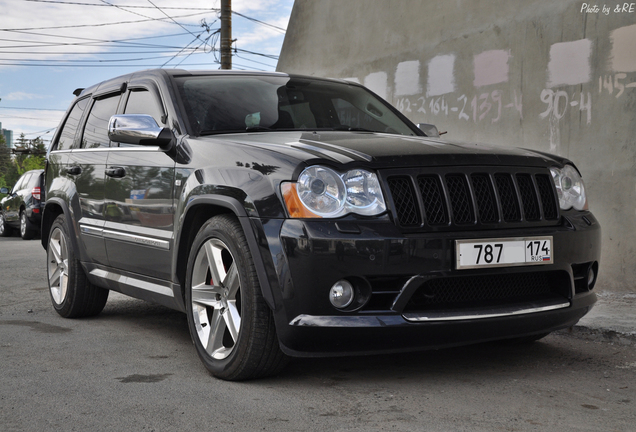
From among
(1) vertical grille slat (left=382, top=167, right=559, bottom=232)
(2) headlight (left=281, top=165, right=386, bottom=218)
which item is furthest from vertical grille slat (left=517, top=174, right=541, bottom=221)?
(2) headlight (left=281, top=165, right=386, bottom=218)

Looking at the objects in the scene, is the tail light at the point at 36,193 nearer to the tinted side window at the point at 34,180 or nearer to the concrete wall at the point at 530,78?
the tinted side window at the point at 34,180

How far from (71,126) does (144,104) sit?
1.51 m

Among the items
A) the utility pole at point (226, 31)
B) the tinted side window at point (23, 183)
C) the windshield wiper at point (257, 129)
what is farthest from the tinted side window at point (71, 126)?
the tinted side window at point (23, 183)

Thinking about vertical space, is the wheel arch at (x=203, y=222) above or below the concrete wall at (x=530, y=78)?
below

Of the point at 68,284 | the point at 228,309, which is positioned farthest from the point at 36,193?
the point at 228,309

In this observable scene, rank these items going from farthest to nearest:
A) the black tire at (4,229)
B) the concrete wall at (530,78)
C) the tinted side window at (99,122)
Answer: the black tire at (4,229), the concrete wall at (530,78), the tinted side window at (99,122)

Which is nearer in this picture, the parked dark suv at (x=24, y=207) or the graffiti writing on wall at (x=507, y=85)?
the graffiti writing on wall at (x=507, y=85)

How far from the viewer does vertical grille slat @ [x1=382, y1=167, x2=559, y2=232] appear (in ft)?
10.6

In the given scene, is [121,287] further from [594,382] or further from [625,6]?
[625,6]

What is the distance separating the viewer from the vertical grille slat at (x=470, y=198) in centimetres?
324

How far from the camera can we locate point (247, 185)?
3.42 m

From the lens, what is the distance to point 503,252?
3.33m

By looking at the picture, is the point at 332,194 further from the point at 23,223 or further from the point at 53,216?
the point at 23,223

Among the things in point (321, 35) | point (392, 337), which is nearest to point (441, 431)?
point (392, 337)
